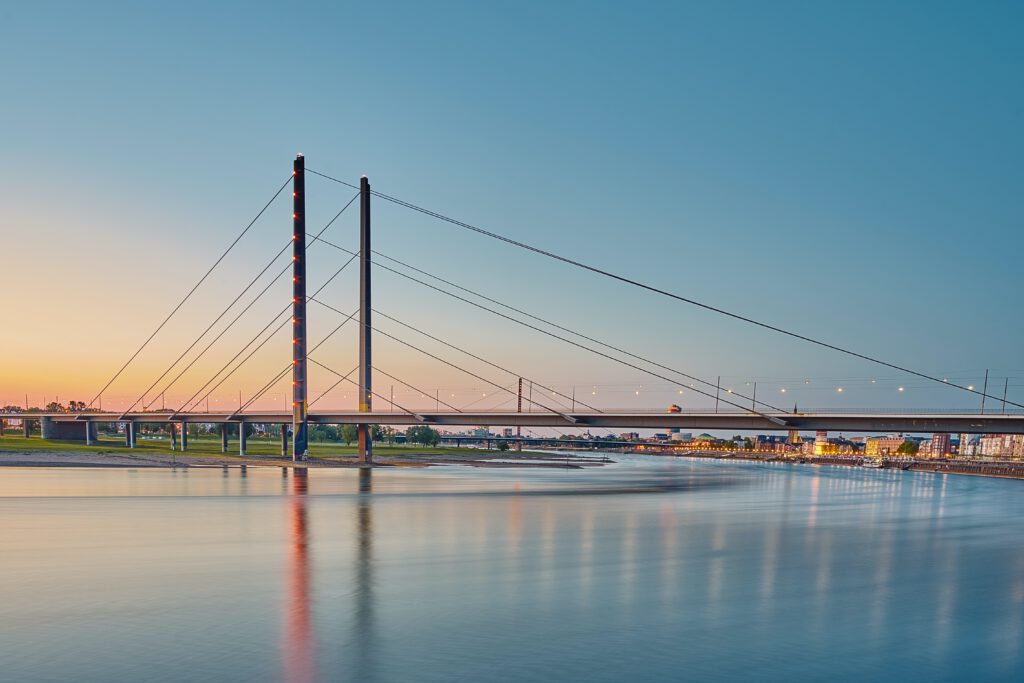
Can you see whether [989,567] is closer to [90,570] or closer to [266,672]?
[266,672]

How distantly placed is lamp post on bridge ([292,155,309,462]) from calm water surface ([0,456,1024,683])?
3179 centimetres

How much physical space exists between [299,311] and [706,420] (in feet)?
130

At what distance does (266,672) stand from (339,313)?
7296 centimetres

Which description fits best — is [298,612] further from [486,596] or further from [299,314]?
[299,314]

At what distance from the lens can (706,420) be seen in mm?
61562

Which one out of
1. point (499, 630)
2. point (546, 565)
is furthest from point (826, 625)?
point (546, 565)

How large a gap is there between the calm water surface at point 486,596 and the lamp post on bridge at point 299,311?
3179 centimetres

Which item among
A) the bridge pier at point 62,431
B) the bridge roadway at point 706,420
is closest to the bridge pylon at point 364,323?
the bridge roadway at point 706,420

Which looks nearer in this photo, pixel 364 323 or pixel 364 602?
pixel 364 602

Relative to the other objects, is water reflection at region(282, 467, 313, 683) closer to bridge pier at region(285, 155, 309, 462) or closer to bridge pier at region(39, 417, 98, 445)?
bridge pier at region(285, 155, 309, 462)

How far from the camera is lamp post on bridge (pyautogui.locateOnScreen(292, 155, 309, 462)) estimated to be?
7012 cm

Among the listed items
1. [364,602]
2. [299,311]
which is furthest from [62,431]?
[364,602]

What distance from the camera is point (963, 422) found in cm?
5172

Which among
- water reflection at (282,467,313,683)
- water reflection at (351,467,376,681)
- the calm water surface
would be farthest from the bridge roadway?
water reflection at (282,467,313,683)
